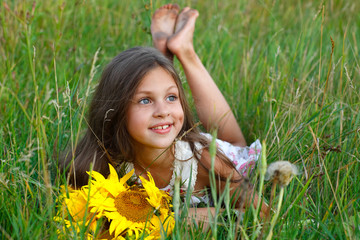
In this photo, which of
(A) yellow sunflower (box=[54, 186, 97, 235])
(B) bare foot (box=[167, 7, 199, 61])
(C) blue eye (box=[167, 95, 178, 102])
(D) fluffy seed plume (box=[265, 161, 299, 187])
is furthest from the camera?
(B) bare foot (box=[167, 7, 199, 61])

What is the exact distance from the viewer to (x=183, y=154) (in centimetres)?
211

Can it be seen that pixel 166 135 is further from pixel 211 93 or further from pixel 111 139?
pixel 211 93

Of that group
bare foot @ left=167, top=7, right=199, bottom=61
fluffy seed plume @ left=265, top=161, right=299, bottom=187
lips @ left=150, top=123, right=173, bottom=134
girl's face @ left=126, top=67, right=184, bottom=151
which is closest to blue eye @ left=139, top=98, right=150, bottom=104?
girl's face @ left=126, top=67, right=184, bottom=151

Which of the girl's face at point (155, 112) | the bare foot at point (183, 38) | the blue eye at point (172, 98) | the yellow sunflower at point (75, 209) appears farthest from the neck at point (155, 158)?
the bare foot at point (183, 38)

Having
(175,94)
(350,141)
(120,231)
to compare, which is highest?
(175,94)

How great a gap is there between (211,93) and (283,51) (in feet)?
2.47

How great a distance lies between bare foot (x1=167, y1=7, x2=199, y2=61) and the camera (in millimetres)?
2648

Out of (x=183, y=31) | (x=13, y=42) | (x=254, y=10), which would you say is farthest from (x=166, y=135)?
(x=254, y=10)

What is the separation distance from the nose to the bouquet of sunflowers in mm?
294

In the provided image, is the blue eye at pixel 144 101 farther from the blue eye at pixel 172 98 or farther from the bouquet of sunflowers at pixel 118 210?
the bouquet of sunflowers at pixel 118 210

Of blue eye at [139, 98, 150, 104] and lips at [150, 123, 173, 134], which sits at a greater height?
blue eye at [139, 98, 150, 104]

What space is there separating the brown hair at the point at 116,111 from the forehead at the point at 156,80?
0.01 metres

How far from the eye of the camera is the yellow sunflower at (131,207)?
1555 mm

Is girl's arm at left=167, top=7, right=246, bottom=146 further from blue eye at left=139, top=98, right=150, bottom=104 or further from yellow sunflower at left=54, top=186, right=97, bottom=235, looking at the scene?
yellow sunflower at left=54, top=186, right=97, bottom=235
